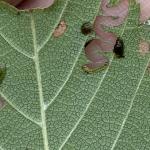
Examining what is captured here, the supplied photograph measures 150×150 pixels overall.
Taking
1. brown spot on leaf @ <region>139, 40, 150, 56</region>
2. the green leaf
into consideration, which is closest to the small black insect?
the green leaf

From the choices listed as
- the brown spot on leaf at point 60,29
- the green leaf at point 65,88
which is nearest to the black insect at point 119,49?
the green leaf at point 65,88

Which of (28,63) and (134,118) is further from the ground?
(28,63)

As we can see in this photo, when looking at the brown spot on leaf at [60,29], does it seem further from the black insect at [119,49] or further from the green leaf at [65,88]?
the black insect at [119,49]

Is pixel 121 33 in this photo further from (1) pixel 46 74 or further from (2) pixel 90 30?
(1) pixel 46 74

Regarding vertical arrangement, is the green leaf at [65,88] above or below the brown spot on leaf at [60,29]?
below

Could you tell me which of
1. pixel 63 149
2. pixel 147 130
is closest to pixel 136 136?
pixel 147 130
